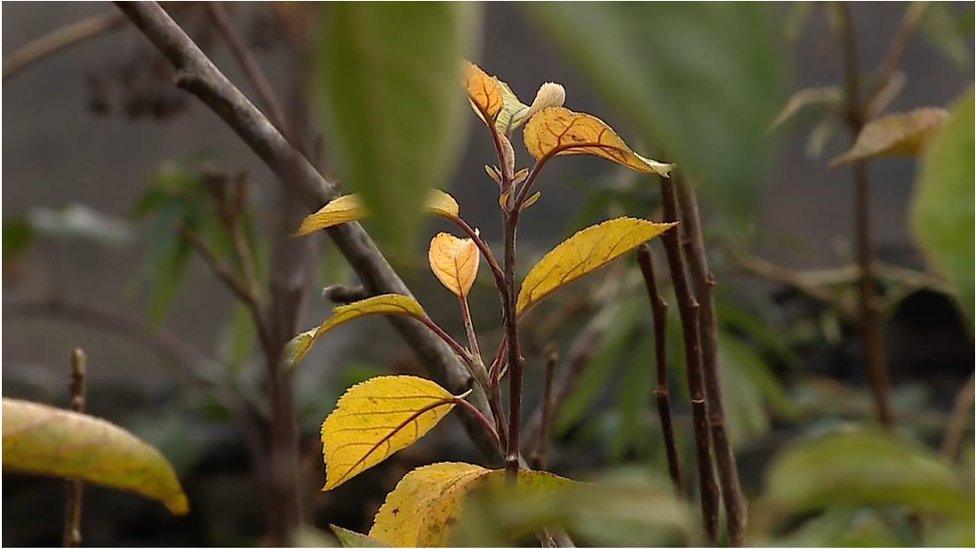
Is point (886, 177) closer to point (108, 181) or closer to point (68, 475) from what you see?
point (108, 181)

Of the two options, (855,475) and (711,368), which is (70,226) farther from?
(855,475)

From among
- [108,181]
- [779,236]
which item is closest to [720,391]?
[779,236]

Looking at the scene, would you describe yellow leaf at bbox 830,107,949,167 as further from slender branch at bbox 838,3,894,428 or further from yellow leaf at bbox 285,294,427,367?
slender branch at bbox 838,3,894,428

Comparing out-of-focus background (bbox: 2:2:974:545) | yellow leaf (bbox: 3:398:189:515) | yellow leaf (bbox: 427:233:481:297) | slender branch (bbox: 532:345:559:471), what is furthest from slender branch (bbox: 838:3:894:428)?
yellow leaf (bbox: 3:398:189:515)

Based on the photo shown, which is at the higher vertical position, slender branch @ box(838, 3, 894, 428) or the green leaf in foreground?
slender branch @ box(838, 3, 894, 428)

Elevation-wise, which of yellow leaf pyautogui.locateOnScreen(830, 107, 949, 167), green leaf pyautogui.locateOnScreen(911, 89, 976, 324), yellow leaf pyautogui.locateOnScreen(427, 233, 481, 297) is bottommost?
green leaf pyautogui.locateOnScreen(911, 89, 976, 324)

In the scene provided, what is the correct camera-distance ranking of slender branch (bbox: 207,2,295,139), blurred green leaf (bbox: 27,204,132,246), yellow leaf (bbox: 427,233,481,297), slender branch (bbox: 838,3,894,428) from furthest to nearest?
blurred green leaf (bbox: 27,204,132,246)
slender branch (bbox: 838,3,894,428)
slender branch (bbox: 207,2,295,139)
yellow leaf (bbox: 427,233,481,297)

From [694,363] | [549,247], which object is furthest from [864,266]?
[549,247]
